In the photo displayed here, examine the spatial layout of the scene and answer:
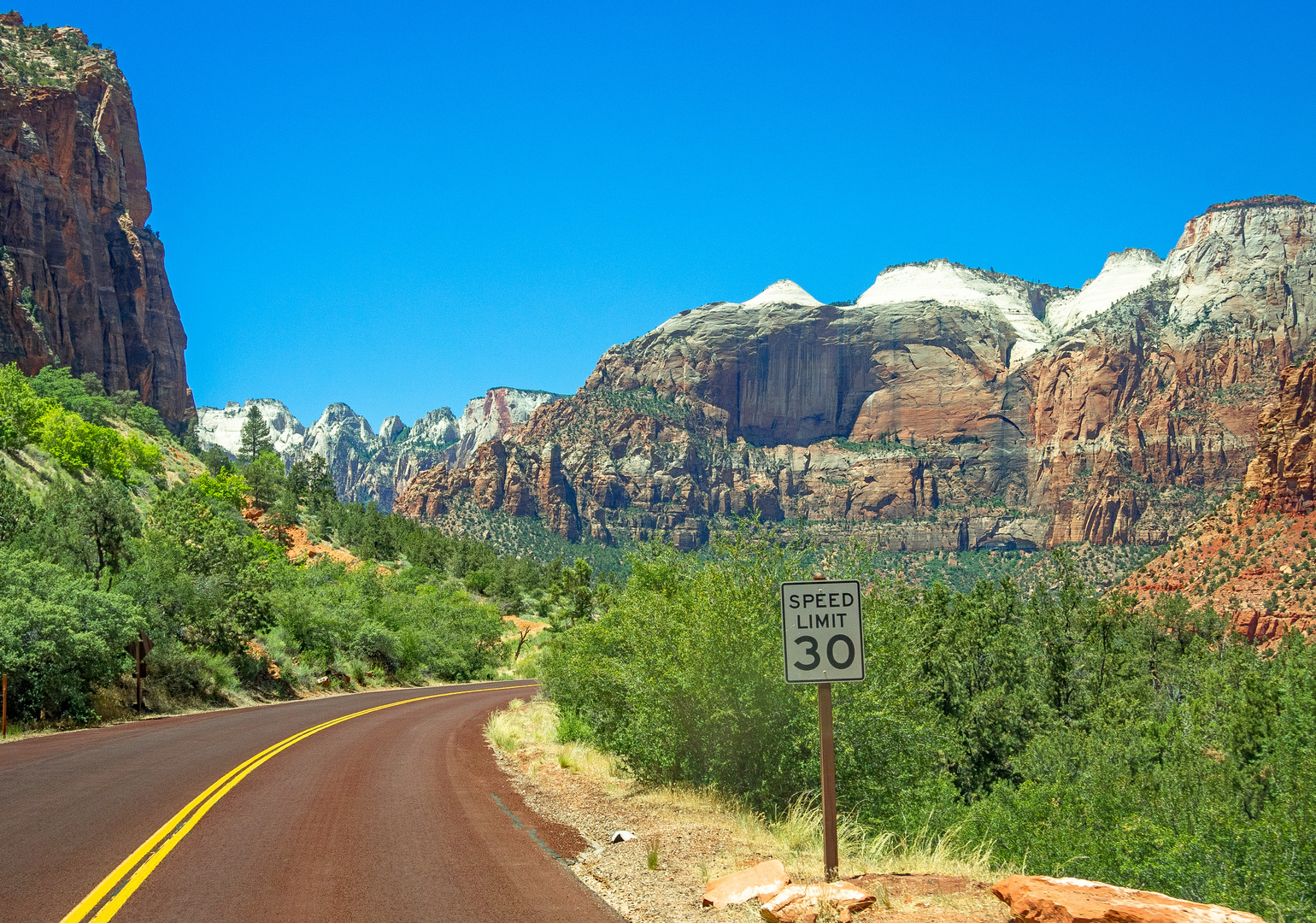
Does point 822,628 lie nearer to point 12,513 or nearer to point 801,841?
point 801,841

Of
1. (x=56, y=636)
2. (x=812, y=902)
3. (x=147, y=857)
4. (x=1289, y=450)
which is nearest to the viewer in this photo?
(x=812, y=902)

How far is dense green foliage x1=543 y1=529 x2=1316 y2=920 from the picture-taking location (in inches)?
397

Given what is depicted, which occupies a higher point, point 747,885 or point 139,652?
point 139,652

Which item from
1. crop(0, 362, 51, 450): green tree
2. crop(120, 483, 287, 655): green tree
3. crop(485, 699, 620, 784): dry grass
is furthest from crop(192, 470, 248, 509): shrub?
crop(485, 699, 620, 784): dry grass

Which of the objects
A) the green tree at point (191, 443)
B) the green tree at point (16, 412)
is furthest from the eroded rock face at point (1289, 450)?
the green tree at point (191, 443)

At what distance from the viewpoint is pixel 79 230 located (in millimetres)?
103062

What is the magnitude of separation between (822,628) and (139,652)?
20.2 m

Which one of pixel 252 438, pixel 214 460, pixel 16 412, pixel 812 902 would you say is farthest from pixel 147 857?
pixel 252 438

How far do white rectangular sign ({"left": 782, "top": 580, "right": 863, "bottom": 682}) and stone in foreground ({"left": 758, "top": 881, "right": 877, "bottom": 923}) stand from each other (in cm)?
157

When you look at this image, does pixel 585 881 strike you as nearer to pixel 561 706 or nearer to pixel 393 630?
pixel 561 706

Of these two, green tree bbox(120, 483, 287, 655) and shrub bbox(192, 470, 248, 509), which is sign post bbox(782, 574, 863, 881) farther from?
shrub bbox(192, 470, 248, 509)

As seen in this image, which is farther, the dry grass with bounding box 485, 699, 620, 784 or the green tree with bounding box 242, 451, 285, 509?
the green tree with bounding box 242, 451, 285, 509

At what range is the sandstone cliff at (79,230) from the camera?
92.0 m

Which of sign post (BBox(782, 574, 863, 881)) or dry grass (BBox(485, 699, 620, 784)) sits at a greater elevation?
sign post (BBox(782, 574, 863, 881))
